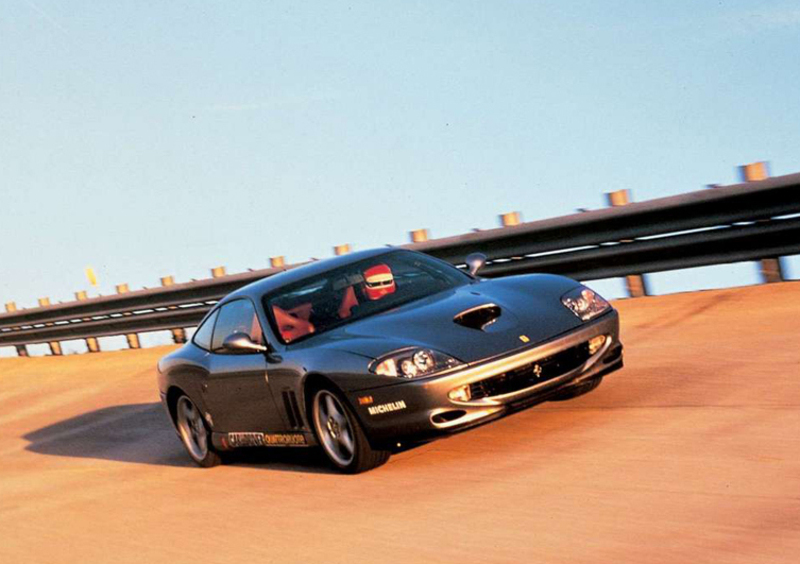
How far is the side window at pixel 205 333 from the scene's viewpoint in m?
9.76

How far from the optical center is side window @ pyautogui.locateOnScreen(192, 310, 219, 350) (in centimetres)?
976

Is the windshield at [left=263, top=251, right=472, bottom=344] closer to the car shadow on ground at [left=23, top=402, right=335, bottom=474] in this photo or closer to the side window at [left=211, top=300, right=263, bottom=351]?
the side window at [left=211, top=300, right=263, bottom=351]

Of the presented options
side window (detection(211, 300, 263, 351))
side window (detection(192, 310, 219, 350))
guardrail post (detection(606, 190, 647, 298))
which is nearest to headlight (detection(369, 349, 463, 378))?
side window (detection(211, 300, 263, 351))

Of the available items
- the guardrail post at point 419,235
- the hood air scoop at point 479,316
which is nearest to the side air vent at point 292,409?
the hood air scoop at point 479,316

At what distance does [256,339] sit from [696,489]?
383 cm

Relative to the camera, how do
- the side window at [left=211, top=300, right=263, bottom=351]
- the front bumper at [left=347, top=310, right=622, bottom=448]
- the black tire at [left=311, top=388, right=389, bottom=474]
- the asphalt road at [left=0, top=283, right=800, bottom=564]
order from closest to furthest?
1. the asphalt road at [left=0, top=283, right=800, bottom=564]
2. the front bumper at [left=347, top=310, right=622, bottom=448]
3. the black tire at [left=311, top=388, right=389, bottom=474]
4. the side window at [left=211, top=300, right=263, bottom=351]

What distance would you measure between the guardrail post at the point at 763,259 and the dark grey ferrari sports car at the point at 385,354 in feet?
11.7

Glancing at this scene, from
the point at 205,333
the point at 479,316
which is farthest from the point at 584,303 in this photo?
the point at 205,333

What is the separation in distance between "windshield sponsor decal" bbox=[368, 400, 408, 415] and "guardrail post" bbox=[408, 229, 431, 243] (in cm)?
830

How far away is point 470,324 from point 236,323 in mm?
2172

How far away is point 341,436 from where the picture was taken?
7.86 metres

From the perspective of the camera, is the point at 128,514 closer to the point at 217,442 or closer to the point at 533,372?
the point at 217,442

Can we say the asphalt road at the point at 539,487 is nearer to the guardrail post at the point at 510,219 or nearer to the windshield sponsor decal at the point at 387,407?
the windshield sponsor decal at the point at 387,407

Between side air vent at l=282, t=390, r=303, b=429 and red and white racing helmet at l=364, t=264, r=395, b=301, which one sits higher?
red and white racing helmet at l=364, t=264, r=395, b=301
